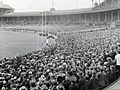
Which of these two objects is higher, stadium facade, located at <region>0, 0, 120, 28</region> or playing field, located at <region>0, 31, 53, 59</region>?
stadium facade, located at <region>0, 0, 120, 28</region>

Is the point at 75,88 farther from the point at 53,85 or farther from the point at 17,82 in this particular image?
the point at 17,82

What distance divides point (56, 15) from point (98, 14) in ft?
49.9

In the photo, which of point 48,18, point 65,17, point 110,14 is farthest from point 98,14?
point 48,18

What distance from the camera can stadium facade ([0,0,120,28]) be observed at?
61.8 m

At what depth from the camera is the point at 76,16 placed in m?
76.6

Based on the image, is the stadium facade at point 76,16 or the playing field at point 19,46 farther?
the stadium facade at point 76,16

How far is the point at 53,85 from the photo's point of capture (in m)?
12.6

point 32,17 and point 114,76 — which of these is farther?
point 32,17

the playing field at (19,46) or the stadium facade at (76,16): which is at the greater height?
the stadium facade at (76,16)

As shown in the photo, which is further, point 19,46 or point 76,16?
point 76,16

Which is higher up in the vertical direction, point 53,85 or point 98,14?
point 98,14

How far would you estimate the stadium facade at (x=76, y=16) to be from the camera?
6175cm

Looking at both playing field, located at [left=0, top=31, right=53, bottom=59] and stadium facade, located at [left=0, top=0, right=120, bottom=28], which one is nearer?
playing field, located at [left=0, top=31, right=53, bottom=59]

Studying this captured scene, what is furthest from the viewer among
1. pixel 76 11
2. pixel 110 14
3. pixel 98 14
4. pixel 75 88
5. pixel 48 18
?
pixel 48 18
